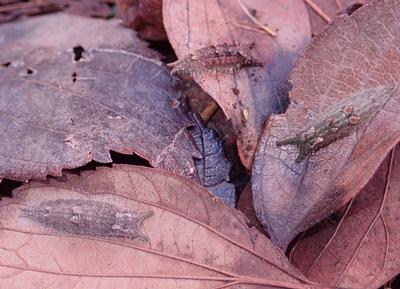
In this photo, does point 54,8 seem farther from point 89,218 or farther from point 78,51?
point 89,218

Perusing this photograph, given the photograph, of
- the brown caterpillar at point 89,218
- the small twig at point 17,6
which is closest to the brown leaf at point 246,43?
the brown caterpillar at point 89,218

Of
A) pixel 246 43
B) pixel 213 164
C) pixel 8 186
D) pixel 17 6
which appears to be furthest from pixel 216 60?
pixel 17 6

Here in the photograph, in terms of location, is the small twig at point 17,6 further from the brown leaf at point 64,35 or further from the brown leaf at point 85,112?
the brown leaf at point 85,112

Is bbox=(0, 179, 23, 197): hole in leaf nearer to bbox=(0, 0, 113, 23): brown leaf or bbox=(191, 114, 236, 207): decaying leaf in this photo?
bbox=(191, 114, 236, 207): decaying leaf

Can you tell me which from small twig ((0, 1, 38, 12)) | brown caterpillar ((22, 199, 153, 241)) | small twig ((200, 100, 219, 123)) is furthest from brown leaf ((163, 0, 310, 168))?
small twig ((0, 1, 38, 12))

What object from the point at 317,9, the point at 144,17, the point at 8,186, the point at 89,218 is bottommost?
the point at 8,186

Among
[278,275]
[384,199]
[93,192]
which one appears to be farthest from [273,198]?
[93,192]
